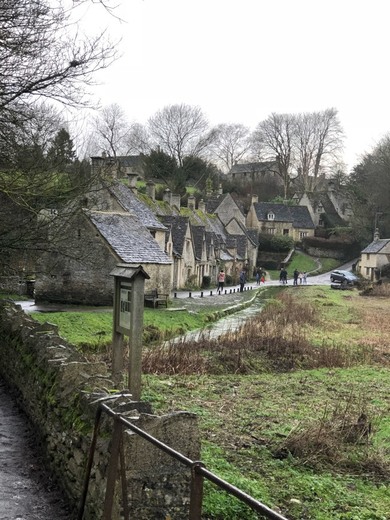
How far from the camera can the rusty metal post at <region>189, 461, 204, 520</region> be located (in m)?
3.46

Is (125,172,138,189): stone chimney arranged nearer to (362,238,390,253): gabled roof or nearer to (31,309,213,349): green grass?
(31,309,213,349): green grass

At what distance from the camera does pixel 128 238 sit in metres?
37.5

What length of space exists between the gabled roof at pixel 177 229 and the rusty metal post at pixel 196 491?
4918 cm

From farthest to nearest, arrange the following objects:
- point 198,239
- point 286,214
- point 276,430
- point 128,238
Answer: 1. point 286,214
2. point 198,239
3. point 128,238
4. point 276,430

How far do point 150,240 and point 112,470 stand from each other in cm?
3514

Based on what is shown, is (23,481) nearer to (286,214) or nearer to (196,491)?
(196,491)

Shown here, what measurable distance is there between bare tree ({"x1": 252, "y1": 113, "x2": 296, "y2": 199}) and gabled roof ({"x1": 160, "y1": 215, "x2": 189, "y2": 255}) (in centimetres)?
5285

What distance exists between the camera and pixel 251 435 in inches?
410

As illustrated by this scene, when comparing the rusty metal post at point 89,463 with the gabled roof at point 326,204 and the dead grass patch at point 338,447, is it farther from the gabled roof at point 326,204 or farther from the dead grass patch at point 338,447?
the gabled roof at point 326,204

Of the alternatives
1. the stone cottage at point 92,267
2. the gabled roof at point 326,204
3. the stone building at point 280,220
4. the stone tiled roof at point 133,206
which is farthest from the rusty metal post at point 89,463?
the gabled roof at point 326,204

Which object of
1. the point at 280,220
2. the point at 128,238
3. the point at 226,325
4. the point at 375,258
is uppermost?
the point at 280,220

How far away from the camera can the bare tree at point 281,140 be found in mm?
106688

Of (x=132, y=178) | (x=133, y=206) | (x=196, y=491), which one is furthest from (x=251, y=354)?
(x=132, y=178)

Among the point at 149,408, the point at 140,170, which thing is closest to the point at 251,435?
the point at 149,408
